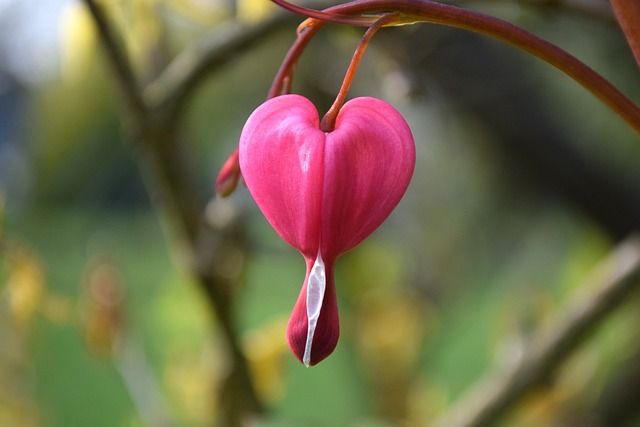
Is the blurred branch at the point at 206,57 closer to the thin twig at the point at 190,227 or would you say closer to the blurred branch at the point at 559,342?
the thin twig at the point at 190,227

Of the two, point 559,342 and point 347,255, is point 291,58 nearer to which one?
point 559,342

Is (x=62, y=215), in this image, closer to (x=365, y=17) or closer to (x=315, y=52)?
(x=315, y=52)

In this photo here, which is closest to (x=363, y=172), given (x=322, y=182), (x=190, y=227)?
(x=322, y=182)

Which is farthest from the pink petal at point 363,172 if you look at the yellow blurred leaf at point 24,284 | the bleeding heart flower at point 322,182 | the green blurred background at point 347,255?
the yellow blurred leaf at point 24,284

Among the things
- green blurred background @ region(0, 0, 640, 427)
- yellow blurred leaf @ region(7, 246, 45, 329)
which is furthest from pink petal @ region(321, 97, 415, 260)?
yellow blurred leaf @ region(7, 246, 45, 329)

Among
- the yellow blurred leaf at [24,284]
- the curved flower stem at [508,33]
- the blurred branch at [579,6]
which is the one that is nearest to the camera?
the curved flower stem at [508,33]
